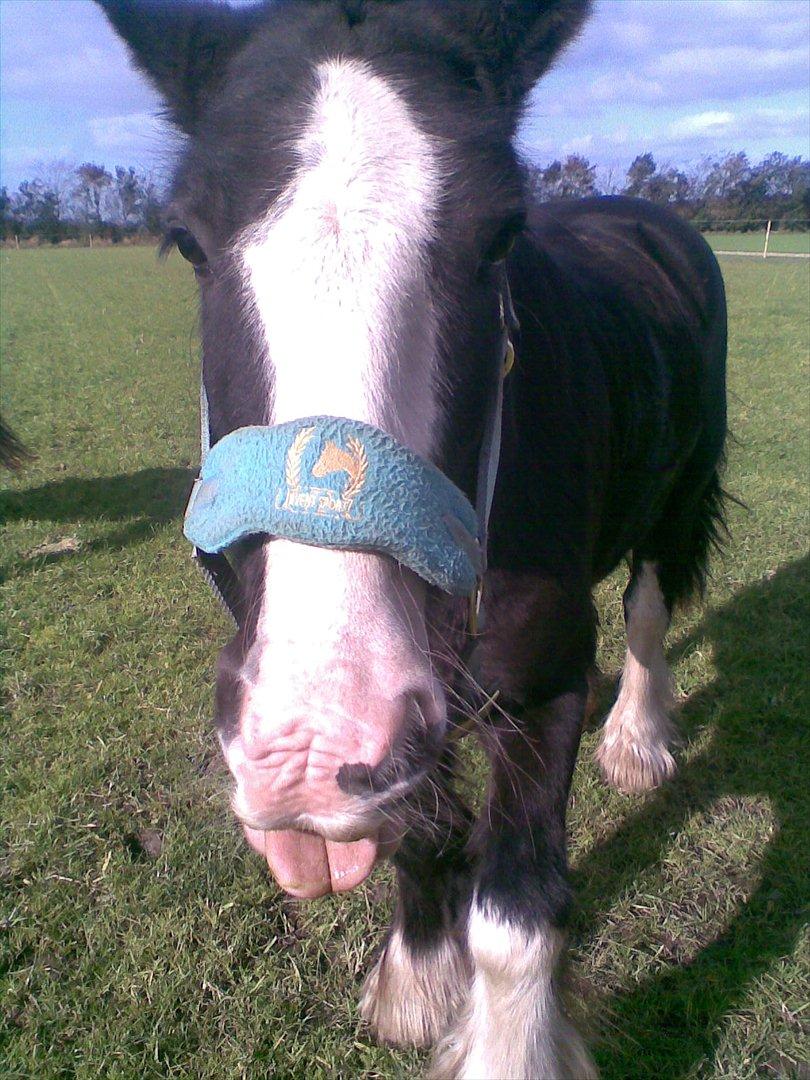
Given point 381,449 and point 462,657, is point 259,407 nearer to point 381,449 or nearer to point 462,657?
point 381,449

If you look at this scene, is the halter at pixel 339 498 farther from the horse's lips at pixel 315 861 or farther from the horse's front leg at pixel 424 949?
the horse's front leg at pixel 424 949

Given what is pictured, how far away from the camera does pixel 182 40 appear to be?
6.03 ft

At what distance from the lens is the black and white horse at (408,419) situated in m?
1.23

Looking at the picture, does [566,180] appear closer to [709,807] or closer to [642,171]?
[709,807]

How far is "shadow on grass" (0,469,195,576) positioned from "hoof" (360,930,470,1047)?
372 centimetres

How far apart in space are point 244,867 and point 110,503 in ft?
12.9

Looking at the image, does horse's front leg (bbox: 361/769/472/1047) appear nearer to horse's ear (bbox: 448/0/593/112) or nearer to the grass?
horse's ear (bbox: 448/0/593/112)

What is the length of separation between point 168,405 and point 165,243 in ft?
25.3

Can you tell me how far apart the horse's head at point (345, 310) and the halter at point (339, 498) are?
0.02 m

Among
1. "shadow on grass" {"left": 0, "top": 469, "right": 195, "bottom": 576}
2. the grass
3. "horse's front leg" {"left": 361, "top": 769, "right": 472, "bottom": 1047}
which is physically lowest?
the grass

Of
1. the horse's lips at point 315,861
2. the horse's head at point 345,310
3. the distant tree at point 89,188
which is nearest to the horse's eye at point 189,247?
the horse's head at point 345,310

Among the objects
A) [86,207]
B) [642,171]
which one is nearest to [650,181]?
[642,171]

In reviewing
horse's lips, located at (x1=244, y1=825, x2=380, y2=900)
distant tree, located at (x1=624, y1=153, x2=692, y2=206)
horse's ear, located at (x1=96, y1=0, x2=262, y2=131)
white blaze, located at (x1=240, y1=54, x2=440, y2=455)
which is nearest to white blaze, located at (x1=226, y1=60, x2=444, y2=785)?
white blaze, located at (x1=240, y1=54, x2=440, y2=455)

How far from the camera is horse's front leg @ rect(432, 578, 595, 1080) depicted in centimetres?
197
